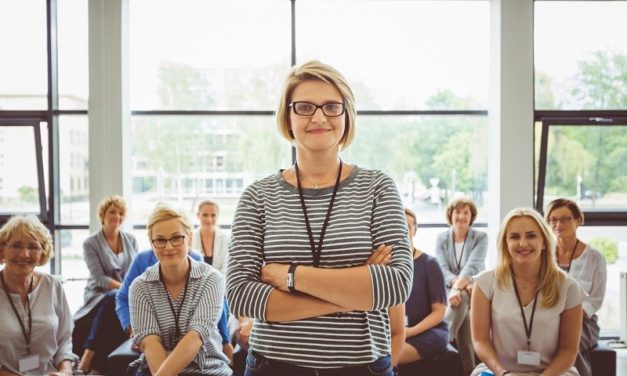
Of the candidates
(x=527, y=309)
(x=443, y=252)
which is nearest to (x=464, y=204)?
(x=443, y=252)

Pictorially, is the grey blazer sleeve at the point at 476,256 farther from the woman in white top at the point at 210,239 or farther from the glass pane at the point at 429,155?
the woman in white top at the point at 210,239

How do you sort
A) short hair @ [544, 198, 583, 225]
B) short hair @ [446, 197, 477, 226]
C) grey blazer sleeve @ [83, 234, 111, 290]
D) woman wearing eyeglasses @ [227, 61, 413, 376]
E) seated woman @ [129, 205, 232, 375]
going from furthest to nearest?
short hair @ [446, 197, 477, 226] < grey blazer sleeve @ [83, 234, 111, 290] < short hair @ [544, 198, 583, 225] < seated woman @ [129, 205, 232, 375] < woman wearing eyeglasses @ [227, 61, 413, 376]

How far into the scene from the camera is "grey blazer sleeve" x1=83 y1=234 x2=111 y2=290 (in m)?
5.11

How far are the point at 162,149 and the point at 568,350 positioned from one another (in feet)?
15.8

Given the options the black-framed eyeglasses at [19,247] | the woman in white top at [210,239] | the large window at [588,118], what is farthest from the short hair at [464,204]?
the black-framed eyeglasses at [19,247]

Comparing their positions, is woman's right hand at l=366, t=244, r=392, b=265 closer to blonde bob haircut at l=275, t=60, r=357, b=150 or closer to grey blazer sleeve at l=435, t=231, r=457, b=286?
blonde bob haircut at l=275, t=60, r=357, b=150

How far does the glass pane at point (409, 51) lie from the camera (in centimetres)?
652

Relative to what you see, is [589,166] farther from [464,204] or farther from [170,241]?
[170,241]

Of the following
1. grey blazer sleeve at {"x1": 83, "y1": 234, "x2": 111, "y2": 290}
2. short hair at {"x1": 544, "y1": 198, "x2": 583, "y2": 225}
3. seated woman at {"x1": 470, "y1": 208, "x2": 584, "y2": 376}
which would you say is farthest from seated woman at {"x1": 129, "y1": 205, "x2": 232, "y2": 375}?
short hair at {"x1": 544, "y1": 198, "x2": 583, "y2": 225}

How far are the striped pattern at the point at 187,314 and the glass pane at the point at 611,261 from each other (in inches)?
188

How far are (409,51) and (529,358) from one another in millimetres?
4352

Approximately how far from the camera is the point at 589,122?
Result: 638 cm

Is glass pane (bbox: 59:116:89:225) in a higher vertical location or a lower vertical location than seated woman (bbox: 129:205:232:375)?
higher

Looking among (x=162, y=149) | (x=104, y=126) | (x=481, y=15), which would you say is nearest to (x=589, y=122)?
(x=481, y=15)
